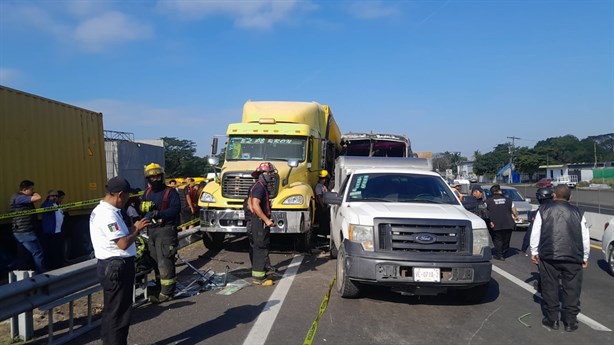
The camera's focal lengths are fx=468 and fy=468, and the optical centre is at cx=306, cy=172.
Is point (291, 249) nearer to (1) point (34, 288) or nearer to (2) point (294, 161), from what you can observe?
(2) point (294, 161)

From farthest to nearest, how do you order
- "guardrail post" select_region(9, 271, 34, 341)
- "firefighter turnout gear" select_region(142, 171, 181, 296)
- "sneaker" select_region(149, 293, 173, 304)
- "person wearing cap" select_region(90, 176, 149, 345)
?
"sneaker" select_region(149, 293, 173, 304) → "firefighter turnout gear" select_region(142, 171, 181, 296) → "guardrail post" select_region(9, 271, 34, 341) → "person wearing cap" select_region(90, 176, 149, 345)

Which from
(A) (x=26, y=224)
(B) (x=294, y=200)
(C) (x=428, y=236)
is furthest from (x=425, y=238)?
(A) (x=26, y=224)

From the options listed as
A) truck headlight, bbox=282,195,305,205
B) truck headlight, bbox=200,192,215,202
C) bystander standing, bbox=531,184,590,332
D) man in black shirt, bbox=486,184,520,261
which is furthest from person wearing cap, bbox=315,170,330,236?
bystander standing, bbox=531,184,590,332

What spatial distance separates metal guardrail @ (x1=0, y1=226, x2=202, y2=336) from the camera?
4.28 metres

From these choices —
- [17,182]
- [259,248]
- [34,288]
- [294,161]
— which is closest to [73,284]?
[34,288]

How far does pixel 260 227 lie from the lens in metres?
7.47

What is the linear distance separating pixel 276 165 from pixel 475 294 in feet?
18.7

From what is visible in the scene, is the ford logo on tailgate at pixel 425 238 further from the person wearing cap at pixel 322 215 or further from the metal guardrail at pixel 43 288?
the person wearing cap at pixel 322 215

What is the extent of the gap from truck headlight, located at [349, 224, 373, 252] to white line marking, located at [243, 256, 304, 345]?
53.3 inches

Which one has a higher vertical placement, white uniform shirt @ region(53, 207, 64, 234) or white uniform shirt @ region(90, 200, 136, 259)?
white uniform shirt @ region(90, 200, 136, 259)

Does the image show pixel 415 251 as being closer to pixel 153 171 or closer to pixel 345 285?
pixel 345 285

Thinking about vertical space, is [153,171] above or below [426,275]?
above

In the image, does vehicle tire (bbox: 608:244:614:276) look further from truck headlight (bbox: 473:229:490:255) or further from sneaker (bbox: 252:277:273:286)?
sneaker (bbox: 252:277:273:286)

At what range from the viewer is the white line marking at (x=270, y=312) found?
495 centimetres
